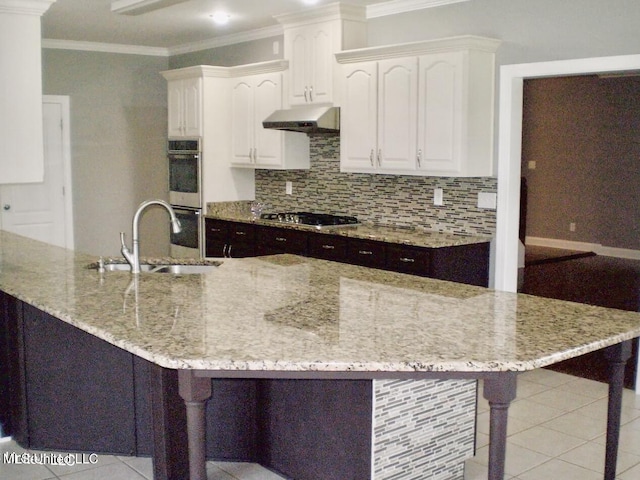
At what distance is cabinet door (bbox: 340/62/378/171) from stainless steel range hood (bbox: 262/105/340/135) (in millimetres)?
90

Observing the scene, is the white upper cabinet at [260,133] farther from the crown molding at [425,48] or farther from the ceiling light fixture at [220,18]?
the crown molding at [425,48]

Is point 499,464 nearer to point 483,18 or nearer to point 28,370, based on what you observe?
point 28,370

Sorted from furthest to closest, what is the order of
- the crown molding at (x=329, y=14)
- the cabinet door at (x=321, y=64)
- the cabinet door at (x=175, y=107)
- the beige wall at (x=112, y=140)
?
1. the beige wall at (x=112, y=140)
2. the cabinet door at (x=175, y=107)
3. the cabinet door at (x=321, y=64)
4. the crown molding at (x=329, y=14)

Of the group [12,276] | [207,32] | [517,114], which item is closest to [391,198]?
[517,114]

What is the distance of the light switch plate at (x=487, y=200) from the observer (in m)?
4.98

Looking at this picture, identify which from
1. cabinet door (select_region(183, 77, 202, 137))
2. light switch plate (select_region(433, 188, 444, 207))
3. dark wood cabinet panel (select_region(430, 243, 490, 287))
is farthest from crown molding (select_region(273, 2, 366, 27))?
dark wood cabinet panel (select_region(430, 243, 490, 287))

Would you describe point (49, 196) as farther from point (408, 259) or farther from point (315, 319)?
point (315, 319)

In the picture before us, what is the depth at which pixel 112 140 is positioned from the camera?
305 inches

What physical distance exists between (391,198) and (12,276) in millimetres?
3155

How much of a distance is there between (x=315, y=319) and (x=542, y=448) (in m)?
1.73

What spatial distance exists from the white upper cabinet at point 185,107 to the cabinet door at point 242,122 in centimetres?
32

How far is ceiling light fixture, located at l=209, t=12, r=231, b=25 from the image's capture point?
5961mm

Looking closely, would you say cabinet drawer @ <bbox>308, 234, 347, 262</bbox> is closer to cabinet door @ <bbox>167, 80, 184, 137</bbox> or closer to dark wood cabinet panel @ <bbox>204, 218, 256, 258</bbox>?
dark wood cabinet panel @ <bbox>204, 218, 256, 258</bbox>

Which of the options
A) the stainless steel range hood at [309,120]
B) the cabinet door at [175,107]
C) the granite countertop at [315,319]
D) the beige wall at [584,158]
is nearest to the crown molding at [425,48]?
the stainless steel range hood at [309,120]
